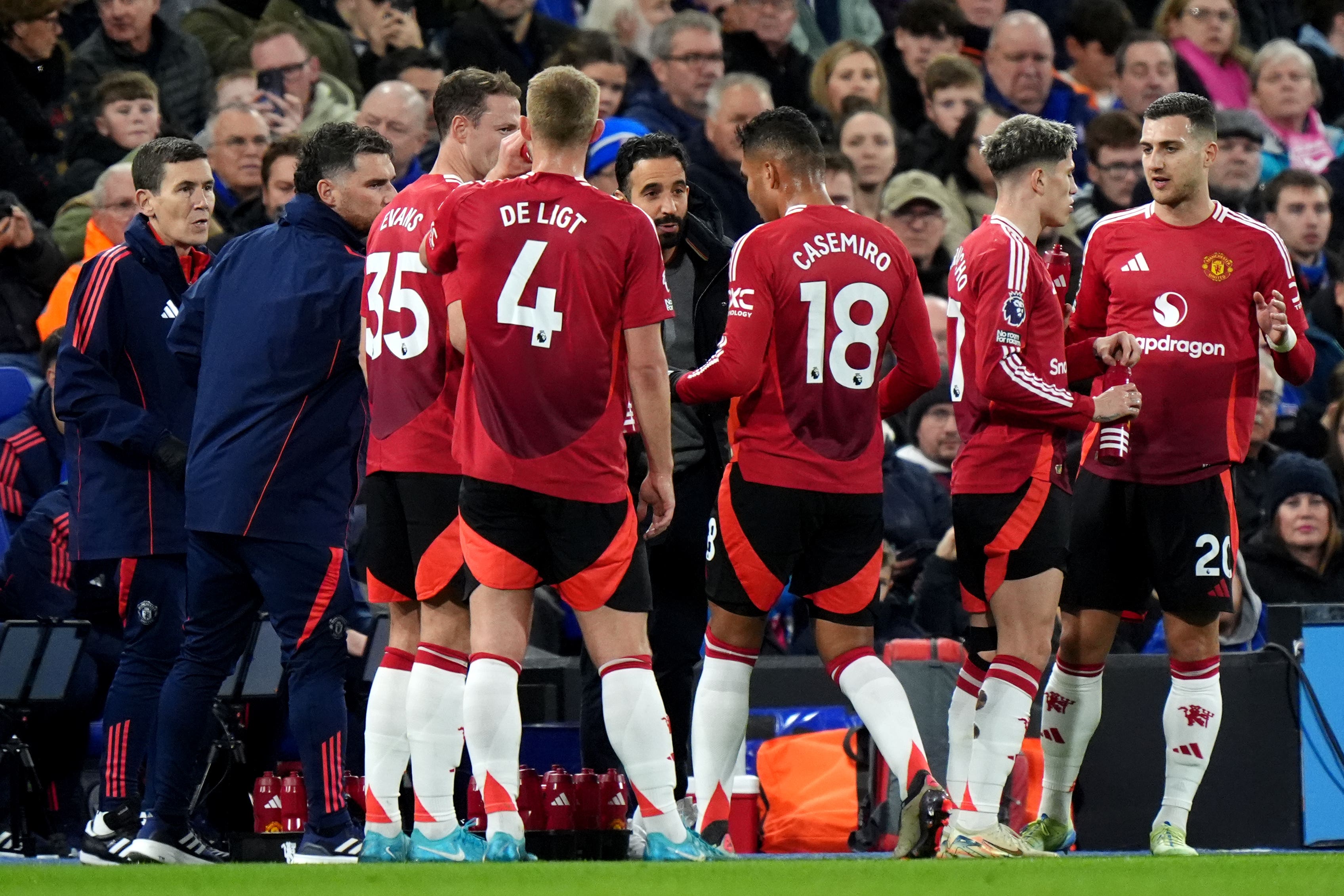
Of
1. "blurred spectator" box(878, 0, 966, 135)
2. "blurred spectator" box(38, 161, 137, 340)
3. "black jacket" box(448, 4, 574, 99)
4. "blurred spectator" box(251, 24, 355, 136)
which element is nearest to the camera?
"blurred spectator" box(38, 161, 137, 340)

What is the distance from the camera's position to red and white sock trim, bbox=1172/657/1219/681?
679cm

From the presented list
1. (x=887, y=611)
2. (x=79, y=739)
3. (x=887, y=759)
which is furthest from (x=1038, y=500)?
(x=79, y=739)

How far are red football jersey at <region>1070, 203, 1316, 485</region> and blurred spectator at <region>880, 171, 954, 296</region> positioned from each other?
4557mm

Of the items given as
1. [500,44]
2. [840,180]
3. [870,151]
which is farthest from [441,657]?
[500,44]

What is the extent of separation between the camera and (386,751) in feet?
20.1

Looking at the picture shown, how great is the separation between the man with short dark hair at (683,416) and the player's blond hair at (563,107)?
121 centimetres

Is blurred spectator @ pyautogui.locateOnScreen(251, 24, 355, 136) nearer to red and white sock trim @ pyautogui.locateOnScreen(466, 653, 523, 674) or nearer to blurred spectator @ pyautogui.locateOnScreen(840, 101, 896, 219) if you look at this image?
blurred spectator @ pyautogui.locateOnScreen(840, 101, 896, 219)

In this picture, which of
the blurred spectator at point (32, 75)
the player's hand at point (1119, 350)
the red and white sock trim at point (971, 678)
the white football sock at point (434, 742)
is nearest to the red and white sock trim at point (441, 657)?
the white football sock at point (434, 742)

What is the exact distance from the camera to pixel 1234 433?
6.84 m

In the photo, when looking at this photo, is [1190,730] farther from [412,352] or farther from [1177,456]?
[412,352]

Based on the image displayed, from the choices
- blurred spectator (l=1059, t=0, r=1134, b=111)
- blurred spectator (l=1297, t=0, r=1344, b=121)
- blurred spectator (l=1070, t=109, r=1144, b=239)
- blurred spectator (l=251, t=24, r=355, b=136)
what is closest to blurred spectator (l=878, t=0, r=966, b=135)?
blurred spectator (l=1059, t=0, r=1134, b=111)

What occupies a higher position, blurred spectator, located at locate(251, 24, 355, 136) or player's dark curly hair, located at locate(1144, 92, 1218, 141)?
blurred spectator, located at locate(251, 24, 355, 136)

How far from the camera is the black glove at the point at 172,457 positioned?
700 centimetres

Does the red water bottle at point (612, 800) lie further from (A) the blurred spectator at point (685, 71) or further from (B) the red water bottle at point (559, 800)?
(A) the blurred spectator at point (685, 71)
